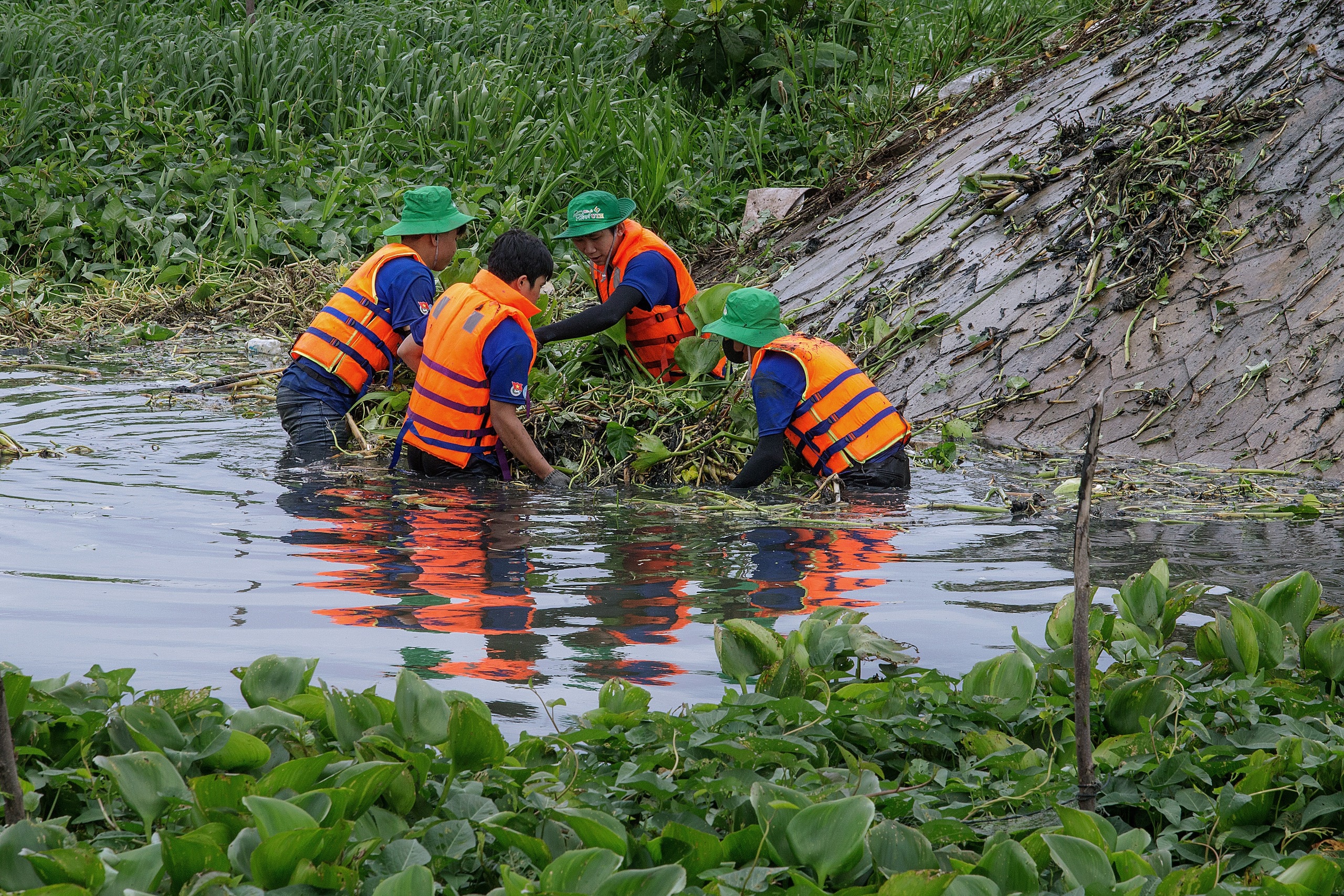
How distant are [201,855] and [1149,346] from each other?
604 centimetres

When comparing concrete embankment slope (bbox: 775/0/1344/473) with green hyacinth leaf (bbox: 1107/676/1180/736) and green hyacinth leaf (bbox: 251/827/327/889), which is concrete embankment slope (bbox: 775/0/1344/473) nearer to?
green hyacinth leaf (bbox: 1107/676/1180/736)

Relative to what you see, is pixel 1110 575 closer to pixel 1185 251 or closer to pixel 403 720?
pixel 403 720

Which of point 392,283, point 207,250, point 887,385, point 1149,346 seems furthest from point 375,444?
point 207,250

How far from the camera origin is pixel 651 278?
609 centimetres

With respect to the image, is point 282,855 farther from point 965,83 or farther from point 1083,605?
point 965,83

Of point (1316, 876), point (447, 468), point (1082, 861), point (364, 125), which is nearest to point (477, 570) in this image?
point (447, 468)

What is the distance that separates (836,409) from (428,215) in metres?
2.24

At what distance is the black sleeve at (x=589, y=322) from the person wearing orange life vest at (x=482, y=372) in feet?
1.03

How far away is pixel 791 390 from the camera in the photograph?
17.1 feet

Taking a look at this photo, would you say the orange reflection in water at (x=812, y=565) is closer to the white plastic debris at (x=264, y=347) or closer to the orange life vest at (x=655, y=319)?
the orange life vest at (x=655, y=319)

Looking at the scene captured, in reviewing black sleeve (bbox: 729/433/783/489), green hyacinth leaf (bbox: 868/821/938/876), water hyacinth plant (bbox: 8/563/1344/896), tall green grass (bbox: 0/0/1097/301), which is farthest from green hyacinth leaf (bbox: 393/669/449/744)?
tall green grass (bbox: 0/0/1097/301)

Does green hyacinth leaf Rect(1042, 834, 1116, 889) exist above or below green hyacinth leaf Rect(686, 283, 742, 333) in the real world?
below

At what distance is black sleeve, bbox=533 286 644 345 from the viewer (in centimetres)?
594

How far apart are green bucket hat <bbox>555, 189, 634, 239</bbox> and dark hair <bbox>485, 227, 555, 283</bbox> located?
27.1 inches
